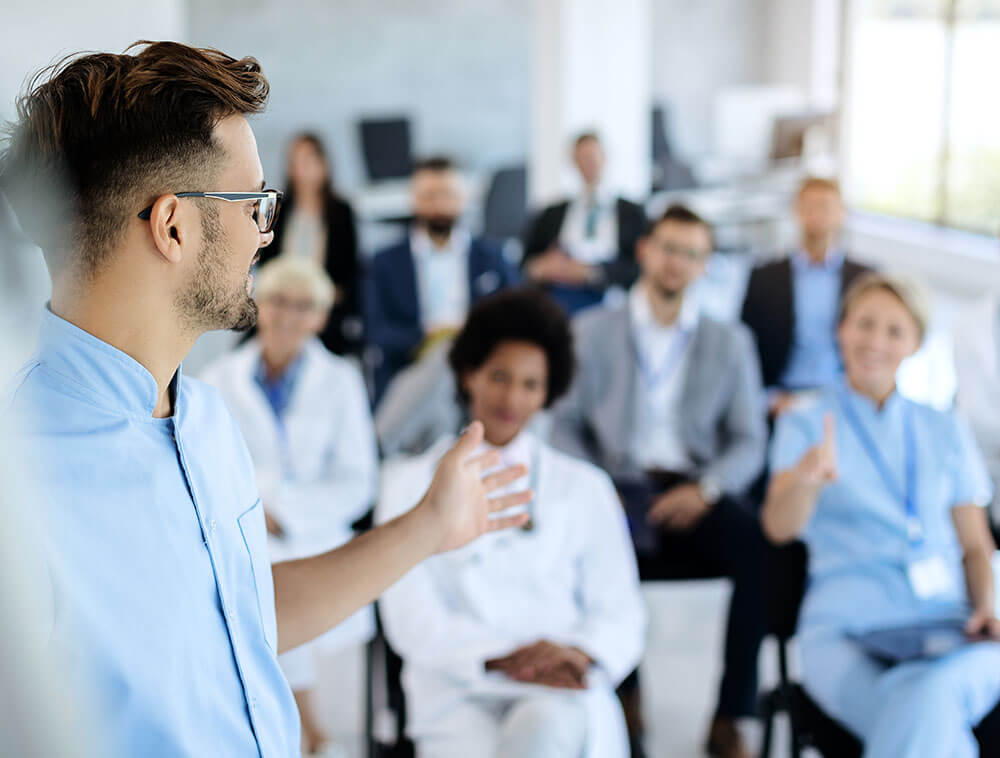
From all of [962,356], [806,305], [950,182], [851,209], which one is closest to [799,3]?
[851,209]

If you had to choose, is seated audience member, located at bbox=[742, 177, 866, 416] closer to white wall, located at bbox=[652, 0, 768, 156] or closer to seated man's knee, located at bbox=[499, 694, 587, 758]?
seated man's knee, located at bbox=[499, 694, 587, 758]

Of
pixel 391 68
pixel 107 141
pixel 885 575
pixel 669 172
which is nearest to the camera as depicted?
pixel 107 141

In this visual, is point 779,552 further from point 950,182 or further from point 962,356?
point 950,182

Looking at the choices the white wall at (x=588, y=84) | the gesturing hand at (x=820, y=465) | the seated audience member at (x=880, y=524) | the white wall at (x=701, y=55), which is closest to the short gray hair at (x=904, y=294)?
the seated audience member at (x=880, y=524)

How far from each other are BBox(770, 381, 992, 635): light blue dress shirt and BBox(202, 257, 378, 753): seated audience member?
1254mm

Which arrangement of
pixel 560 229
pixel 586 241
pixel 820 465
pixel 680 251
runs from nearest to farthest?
pixel 820 465 → pixel 680 251 → pixel 560 229 → pixel 586 241

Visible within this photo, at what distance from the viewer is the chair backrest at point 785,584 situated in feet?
7.89

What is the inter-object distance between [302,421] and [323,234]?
224 cm

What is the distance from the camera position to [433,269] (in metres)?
4.94

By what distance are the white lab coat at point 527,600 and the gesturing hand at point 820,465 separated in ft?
1.39

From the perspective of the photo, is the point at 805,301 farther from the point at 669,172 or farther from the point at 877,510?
the point at 669,172

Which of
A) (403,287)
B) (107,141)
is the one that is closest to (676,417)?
(403,287)

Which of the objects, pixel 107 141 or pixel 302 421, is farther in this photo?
pixel 302 421

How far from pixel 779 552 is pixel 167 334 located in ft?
5.72
